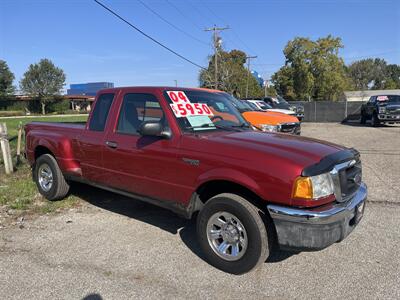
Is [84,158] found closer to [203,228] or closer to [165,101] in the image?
[165,101]

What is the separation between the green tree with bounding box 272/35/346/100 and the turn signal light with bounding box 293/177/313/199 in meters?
51.7

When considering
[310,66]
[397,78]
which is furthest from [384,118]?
[397,78]

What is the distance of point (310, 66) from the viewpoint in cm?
5316

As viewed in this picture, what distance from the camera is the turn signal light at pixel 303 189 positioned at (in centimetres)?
338

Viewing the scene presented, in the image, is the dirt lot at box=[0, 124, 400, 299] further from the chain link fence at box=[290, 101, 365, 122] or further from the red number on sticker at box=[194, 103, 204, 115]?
the chain link fence at box=[290, 101, 365, 122]

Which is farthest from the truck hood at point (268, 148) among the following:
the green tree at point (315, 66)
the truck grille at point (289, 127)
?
the green tree at point (315, 66)

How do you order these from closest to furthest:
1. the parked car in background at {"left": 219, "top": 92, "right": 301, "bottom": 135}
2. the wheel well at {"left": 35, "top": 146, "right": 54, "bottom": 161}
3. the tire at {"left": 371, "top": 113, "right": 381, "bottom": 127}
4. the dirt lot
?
the dirt lot → the wheel well at {"left": 35, "top": 146, "right": 54, "bottom": 161} → the parked car in background at {"left": 219, "top": 92, "right": 301, "bottom": 135} → the tire at {"left": 371, "top": 113, "right": 381, "bottom": 127}

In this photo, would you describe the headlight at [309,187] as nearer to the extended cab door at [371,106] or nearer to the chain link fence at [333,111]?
the extended cab door at [371,106]

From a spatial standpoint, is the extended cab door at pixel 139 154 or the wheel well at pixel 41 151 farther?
the wheel well at pixel 41 151

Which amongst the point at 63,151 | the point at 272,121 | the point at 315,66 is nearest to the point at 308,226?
the point at 63,151

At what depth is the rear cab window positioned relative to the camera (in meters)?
5.27

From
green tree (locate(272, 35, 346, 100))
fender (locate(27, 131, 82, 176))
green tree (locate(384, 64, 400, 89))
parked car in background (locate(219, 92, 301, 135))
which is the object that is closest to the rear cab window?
fender (locate(27, 131, 82, 176))

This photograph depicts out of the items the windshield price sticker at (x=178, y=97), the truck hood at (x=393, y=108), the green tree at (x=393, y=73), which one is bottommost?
the truck hood at (x=393, y=108)

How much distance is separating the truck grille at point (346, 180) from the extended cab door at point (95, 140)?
302 centimetres
